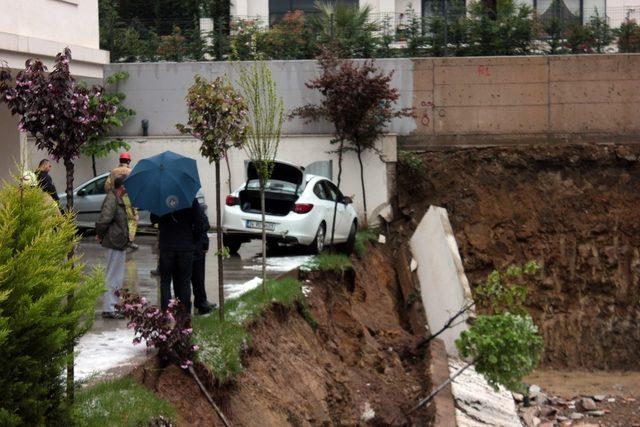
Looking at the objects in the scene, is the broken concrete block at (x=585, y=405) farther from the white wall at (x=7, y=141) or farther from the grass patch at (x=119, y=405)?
the grass patch at (x=119, y=405)

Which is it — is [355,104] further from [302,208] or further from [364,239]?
[302,208]

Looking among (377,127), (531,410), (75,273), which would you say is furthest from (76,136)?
(377,127)

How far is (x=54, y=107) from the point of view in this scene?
344 inches

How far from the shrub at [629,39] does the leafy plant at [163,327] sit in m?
19.8

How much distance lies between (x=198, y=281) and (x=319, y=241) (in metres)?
7.08

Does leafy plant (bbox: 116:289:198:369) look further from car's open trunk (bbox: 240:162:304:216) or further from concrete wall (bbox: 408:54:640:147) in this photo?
concrete wall (bbox: 408:54:640:147)

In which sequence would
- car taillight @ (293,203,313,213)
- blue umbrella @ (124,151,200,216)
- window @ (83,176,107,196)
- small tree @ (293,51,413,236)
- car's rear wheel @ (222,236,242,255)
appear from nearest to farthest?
blue umbrella @ (124,151,200,216) → car taillight @ (293,203,313,213) → car's rear wheel @ (222,236,242,255) → window @ (83,176,107,196) → small tree @ (293,51,413,236)

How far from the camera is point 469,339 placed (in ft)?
46.9

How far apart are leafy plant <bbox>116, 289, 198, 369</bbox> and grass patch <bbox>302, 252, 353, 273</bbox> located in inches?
304

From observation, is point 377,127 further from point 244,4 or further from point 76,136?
point 76,136

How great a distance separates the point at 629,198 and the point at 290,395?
1548 centimetres

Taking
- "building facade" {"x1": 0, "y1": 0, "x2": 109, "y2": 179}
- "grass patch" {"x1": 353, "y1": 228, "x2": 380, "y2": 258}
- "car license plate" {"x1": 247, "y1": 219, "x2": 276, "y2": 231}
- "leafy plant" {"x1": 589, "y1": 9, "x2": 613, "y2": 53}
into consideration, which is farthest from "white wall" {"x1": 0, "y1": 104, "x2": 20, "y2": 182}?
"leafy plant" {"x1": 589, "y1": 9, "x2": 613, "y2": 53}

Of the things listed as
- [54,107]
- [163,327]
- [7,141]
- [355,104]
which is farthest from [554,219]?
[54,107]

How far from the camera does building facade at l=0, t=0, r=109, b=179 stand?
1397 centimetres
